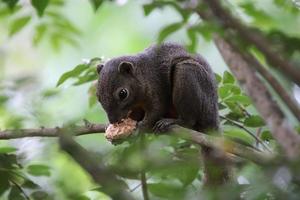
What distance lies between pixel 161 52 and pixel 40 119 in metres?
1.28

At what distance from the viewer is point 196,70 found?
3.71m

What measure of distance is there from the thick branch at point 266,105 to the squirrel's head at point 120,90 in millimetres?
2278

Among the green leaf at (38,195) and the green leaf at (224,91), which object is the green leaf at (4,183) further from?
the green leaf at (224,91)

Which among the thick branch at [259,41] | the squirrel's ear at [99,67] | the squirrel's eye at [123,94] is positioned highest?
the thick branch at [259,41]

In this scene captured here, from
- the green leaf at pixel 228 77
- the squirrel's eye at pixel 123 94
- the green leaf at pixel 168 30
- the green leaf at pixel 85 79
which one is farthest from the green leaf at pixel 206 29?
the squirrel's eye at pixel 123 94

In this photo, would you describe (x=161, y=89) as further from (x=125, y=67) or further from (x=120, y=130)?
(x=120, y=130)

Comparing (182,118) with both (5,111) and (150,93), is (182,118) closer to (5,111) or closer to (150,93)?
(150,93)

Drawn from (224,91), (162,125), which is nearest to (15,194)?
(224,91)

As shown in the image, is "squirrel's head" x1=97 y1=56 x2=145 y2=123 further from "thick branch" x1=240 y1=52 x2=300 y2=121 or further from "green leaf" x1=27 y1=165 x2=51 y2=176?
"thick branch" x1=240 y1=52 x2=300 y2=121

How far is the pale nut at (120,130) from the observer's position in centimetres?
318

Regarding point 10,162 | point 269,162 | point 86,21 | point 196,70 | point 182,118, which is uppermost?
point 269,162

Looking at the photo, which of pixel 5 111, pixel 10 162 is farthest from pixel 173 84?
pixel 10 162

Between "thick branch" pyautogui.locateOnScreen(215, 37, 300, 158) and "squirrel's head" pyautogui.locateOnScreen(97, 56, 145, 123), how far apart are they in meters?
2.28

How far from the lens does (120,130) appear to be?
329 centimetres
